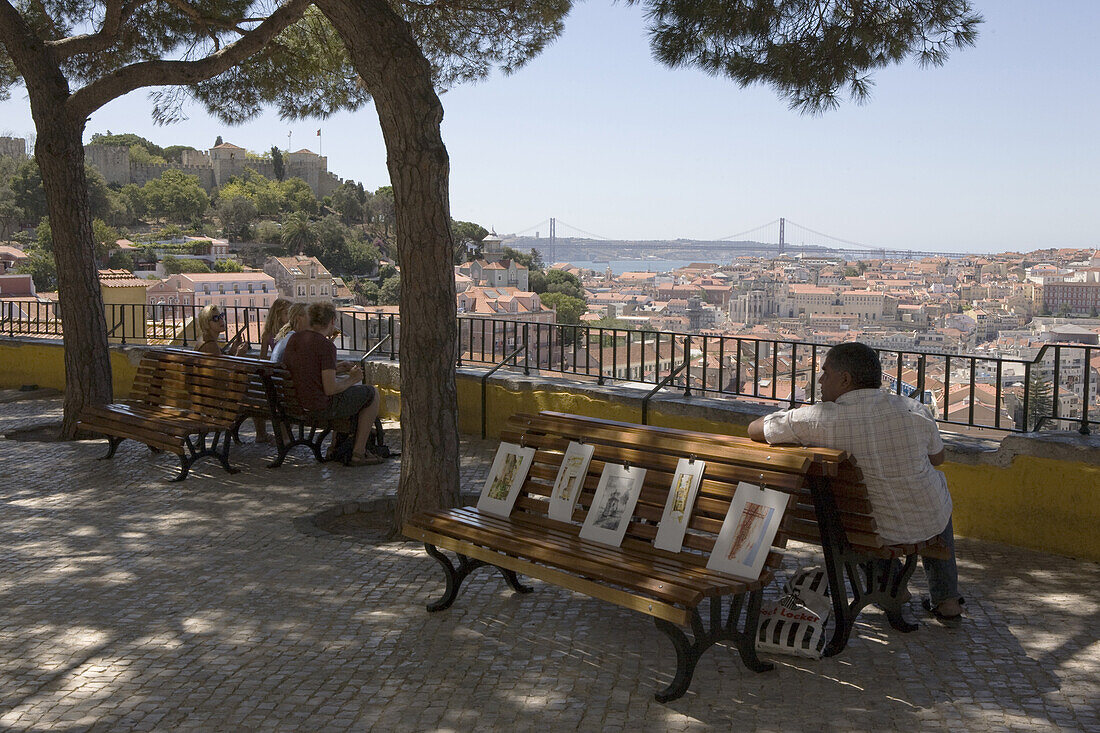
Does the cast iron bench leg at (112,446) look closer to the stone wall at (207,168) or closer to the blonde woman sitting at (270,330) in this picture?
the blonde woman sitting at (270,330)

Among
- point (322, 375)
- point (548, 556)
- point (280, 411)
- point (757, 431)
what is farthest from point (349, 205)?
point (548, 556)

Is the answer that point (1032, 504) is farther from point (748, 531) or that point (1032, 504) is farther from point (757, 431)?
point (748, 531)

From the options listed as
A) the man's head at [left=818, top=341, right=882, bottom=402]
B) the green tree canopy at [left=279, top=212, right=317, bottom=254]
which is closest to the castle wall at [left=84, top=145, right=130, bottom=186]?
the green tree canopy at [left=279, top=212, right=317, bottom=254]

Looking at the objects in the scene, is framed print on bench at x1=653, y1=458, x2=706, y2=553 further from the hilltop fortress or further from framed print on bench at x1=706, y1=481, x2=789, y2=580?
the hilltop fortress

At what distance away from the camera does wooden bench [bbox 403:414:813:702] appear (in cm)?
323

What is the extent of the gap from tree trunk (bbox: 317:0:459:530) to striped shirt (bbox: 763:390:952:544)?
6.57 feet

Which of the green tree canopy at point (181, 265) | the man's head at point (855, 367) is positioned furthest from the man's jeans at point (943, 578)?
the green tree canopy at point (181, 265)

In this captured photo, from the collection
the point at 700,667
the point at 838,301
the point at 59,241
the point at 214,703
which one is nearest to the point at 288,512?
the point at 214,703

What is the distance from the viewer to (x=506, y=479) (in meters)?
4.31

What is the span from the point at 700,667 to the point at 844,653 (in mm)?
550

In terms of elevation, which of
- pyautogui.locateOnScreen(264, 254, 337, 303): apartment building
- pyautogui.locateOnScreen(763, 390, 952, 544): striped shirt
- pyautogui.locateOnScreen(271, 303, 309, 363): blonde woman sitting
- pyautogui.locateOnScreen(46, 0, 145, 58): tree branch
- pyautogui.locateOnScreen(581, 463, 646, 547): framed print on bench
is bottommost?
pyautogui.locateOnScreen(581, 463, 646, 547): framed print on bench

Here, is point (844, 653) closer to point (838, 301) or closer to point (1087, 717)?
point (1087, 717)

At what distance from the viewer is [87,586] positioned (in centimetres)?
441

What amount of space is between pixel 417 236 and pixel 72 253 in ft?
14.9
